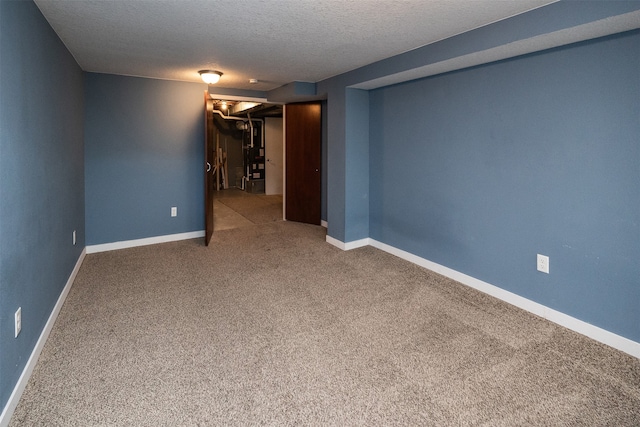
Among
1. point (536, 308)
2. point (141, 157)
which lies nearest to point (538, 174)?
point (536, 308)

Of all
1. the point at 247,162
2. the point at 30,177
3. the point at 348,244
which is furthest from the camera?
the point at 247,162

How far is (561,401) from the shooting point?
1815 mm

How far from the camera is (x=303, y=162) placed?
19.0ft

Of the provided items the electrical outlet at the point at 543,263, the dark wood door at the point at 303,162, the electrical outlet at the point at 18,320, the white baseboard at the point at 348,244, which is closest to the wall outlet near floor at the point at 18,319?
the electrical outlet at the point at 18,320

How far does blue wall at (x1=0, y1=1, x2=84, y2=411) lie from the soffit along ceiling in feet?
1.12

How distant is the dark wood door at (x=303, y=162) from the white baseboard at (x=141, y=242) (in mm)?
1602

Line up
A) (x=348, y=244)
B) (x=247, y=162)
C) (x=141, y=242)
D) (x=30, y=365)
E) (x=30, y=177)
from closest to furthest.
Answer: (x=30, y=365) < (x=30, y=177) < (x=348, y=244) < (x=141, y=242) < (x=247, y=162)

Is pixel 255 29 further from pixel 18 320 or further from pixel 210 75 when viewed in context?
pixel 18 320

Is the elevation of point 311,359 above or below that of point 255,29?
below

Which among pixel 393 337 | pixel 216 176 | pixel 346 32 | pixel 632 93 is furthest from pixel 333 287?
pixel 216 176

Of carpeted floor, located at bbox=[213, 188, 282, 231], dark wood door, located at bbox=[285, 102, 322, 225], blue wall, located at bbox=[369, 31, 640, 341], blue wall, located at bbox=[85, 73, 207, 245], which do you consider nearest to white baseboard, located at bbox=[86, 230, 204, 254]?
blue wall, located at bbox=[85, 73, 207, 245]

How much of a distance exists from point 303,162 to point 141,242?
257 cm

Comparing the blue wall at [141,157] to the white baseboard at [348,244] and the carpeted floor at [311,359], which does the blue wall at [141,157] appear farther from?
the white baseboard at [348,244]

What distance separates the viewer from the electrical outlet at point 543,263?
2695mm
